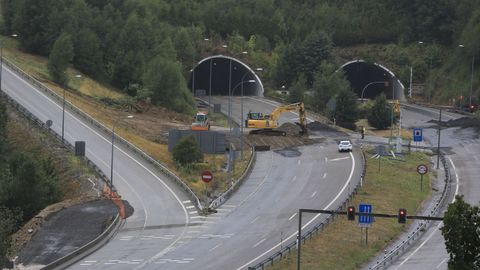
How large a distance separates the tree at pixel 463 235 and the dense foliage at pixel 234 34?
8846 centimetres

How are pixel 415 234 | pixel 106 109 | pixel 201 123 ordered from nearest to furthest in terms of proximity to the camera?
pixel 415 234 < pixel 201 123 < pixel 106 109

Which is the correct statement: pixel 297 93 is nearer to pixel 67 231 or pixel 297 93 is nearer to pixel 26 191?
pixel 26 191

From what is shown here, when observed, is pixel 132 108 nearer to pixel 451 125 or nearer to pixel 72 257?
pixel 451 125

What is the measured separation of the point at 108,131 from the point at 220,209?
1117 inches

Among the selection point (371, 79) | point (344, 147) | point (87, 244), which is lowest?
point (371, 79)

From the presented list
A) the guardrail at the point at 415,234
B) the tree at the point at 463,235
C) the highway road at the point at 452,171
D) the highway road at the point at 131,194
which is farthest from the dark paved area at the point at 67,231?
the tree at the point at 463,235

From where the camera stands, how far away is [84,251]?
2623 inches

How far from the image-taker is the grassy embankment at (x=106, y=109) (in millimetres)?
94312

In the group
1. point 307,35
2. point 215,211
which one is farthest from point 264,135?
point 307,35

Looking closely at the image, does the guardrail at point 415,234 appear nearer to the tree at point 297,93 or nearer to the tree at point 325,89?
the tree at point 325,89

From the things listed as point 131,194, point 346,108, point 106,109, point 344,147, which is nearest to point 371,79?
point 346,108

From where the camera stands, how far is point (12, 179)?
266 ft

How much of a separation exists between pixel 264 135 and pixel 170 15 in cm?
7189

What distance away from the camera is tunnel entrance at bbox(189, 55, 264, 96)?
16675 centimetres
